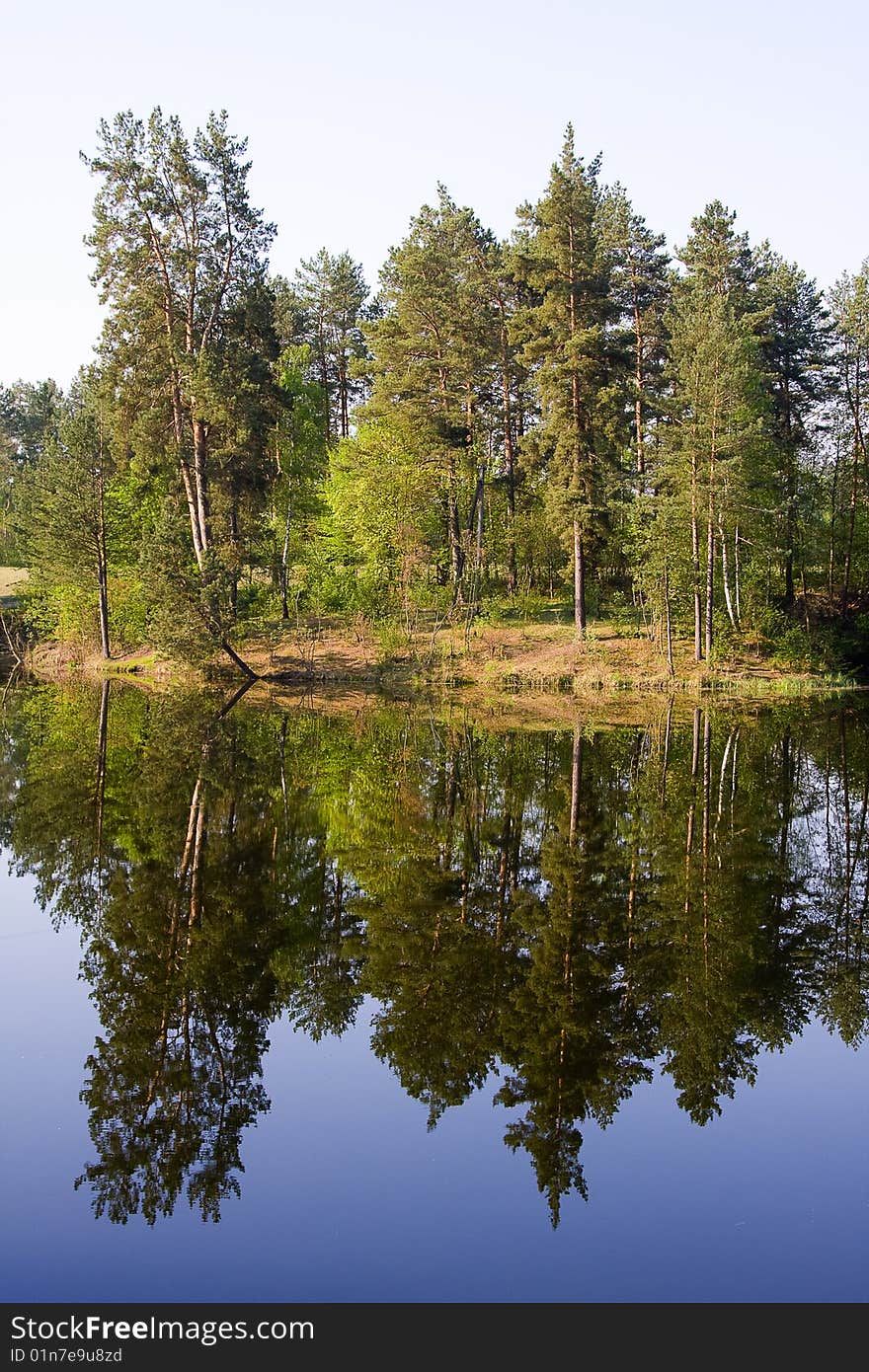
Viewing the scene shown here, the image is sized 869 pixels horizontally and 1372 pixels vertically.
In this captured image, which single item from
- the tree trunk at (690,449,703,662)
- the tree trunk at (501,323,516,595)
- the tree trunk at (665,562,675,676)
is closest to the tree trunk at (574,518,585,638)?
the tree trunk at (665,562,675,676)

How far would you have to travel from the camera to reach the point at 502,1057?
345 inches

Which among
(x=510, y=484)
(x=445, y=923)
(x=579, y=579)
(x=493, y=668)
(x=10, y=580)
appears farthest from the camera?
(x=10, y=580)

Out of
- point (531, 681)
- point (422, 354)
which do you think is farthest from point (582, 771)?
point (422, 354)

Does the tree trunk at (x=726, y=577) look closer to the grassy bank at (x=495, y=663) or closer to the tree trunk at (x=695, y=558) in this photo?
the tree trunk at (x=695, y=558)

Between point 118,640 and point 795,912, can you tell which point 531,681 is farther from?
point 795,912

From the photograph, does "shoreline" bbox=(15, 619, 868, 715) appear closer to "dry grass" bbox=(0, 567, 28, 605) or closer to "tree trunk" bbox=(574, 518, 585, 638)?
"tree trunk" bbox=(574, 518, 585, 638)

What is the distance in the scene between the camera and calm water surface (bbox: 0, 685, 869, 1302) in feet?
20.6

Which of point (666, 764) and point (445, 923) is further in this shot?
point (666, 764)

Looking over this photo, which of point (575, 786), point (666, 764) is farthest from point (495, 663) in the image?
point (575, 786)

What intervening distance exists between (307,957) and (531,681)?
34194 mm

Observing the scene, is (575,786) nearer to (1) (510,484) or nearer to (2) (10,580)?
(1) (510,484)

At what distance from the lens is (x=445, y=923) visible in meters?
12.4

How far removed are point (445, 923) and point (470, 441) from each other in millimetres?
39830
